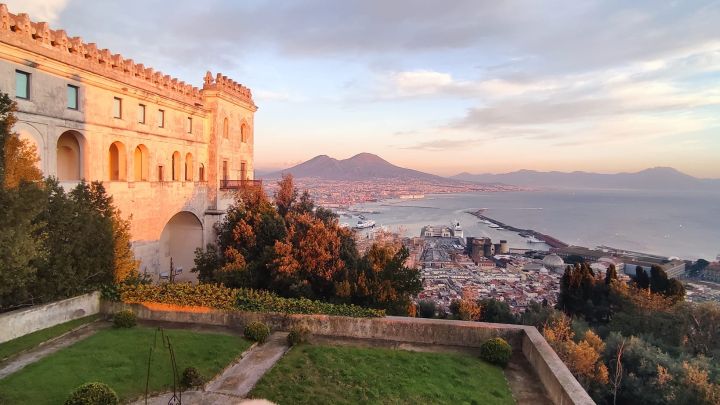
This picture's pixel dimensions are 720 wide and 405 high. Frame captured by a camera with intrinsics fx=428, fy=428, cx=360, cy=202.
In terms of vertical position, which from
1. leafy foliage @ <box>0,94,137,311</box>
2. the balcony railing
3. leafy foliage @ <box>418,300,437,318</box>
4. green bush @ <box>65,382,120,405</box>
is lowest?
leafy foliage @ <box>418,300,437,318</box>

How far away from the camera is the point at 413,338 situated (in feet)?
39.0

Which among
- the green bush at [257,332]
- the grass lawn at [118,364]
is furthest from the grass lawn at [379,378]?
the grass lawn at [118,364]

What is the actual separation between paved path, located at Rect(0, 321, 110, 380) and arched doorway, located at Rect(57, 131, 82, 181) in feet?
30.2

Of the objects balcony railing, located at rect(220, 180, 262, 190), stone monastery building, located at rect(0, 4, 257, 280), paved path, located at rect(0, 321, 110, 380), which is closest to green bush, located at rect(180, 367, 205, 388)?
paved path, located at rect(0, 321, 110, 380)

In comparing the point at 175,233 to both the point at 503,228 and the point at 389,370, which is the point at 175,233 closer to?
the point at 389,370

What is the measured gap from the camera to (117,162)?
21109 mm

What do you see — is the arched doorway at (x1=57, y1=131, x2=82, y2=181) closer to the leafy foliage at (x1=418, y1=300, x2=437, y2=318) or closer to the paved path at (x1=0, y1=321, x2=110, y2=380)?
the paved path at (x1=0, y1=321, x2=110, y2=380)

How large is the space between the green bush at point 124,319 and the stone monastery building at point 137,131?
8.04 meters

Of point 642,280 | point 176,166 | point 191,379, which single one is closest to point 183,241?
point 176,166

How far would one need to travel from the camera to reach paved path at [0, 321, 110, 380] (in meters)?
9.16

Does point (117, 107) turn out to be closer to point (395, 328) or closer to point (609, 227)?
point (395, 328)

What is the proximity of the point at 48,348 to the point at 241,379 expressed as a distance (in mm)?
5159

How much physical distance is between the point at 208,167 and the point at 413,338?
1992 centimetres

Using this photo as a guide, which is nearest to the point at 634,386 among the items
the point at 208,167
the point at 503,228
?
the point at 208,167
